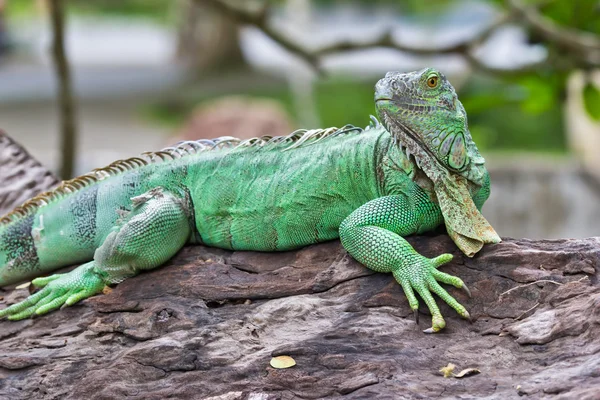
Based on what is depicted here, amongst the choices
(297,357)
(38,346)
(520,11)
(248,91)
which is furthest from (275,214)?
(248,91)

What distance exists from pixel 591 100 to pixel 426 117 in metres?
3.35

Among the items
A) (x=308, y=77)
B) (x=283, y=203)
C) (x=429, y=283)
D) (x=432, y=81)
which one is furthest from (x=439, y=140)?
(x=308, y=77)

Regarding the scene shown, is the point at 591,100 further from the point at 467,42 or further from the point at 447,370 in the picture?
the point at 447,370

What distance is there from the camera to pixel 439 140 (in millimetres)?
4211

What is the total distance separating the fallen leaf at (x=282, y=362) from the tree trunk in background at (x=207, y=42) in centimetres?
2207

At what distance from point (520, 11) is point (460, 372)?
4212mm

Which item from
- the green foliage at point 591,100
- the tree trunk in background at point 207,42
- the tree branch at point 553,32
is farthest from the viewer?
the tree trunk in background at point 207,42

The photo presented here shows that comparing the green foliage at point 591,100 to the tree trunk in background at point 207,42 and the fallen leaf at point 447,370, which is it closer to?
the fallen leaf at point 447,370

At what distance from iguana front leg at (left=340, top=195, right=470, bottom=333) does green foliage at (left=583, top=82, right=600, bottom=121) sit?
3.16m

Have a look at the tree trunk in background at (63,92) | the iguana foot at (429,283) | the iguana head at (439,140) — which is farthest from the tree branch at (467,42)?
the iguana foot at (429,283)

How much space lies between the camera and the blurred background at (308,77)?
736cm

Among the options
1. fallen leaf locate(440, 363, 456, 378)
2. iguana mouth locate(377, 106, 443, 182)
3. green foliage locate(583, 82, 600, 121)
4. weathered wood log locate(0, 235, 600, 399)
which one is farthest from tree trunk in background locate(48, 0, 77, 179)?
green foliage locate(583, 82, 600, 121)

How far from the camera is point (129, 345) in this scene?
451 centimetres

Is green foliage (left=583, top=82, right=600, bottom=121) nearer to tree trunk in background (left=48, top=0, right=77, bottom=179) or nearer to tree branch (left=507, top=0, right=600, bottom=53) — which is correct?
tree branch (left=507, top=0, right=600, bottom=53)
